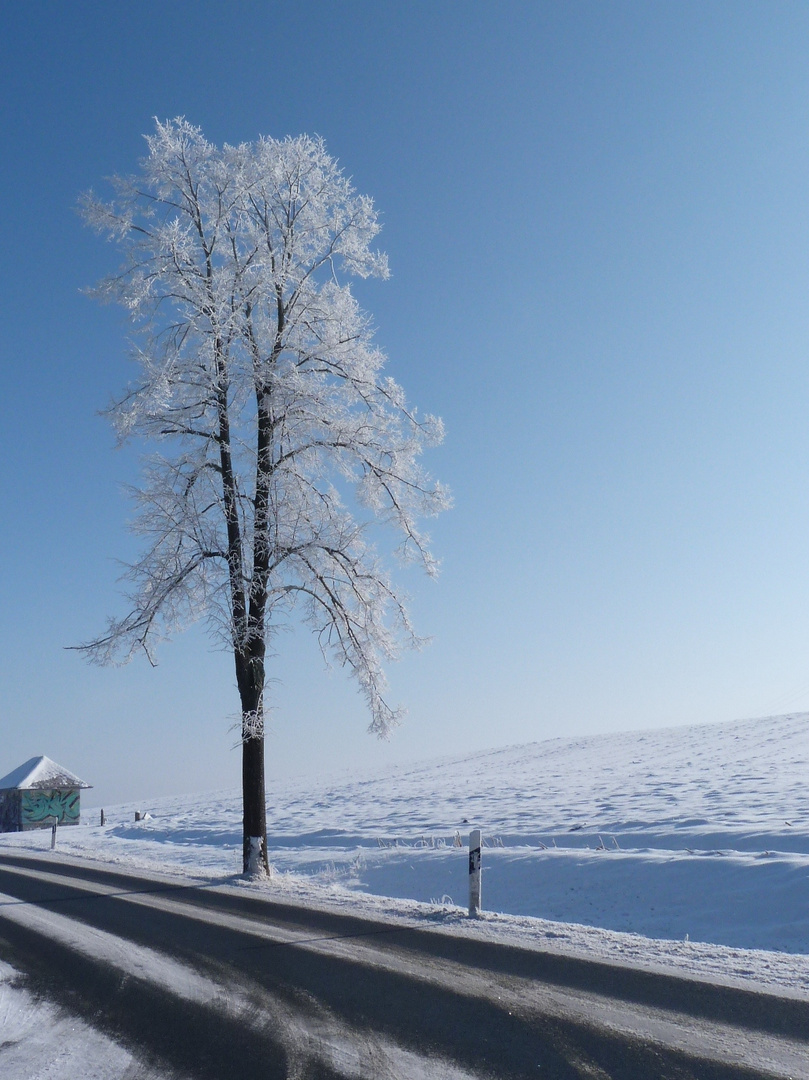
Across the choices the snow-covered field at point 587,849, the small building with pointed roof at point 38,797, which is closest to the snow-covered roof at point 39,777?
the small building with pointed roof at point 38,797

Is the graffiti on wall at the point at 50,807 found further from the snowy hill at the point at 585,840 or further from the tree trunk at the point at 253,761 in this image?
the tree trunk at the point at 253,761

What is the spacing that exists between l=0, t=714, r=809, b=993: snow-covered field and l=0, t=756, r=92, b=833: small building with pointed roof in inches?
383

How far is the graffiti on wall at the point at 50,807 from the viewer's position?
38781 mm

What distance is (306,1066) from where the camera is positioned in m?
4.16

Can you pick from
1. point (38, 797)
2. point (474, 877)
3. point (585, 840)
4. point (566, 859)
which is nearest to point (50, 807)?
point (38, 797)

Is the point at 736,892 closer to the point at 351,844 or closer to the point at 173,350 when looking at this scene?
the point at 351,844

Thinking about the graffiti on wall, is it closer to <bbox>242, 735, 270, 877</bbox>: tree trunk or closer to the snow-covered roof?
the snow-covered roof

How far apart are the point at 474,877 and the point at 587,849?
508 centimetres

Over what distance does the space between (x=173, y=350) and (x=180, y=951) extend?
10.5 metres

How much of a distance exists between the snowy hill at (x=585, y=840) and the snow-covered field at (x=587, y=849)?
0.15 feet

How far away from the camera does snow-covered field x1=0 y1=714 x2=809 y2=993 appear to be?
320 inches

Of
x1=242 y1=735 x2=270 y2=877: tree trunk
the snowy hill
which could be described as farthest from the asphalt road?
x1=242 y1=735 x2=270 y2=877: tree trunk

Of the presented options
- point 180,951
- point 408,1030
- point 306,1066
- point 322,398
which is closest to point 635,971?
point 408,1030

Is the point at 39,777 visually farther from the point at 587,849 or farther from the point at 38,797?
the point at 587,849
